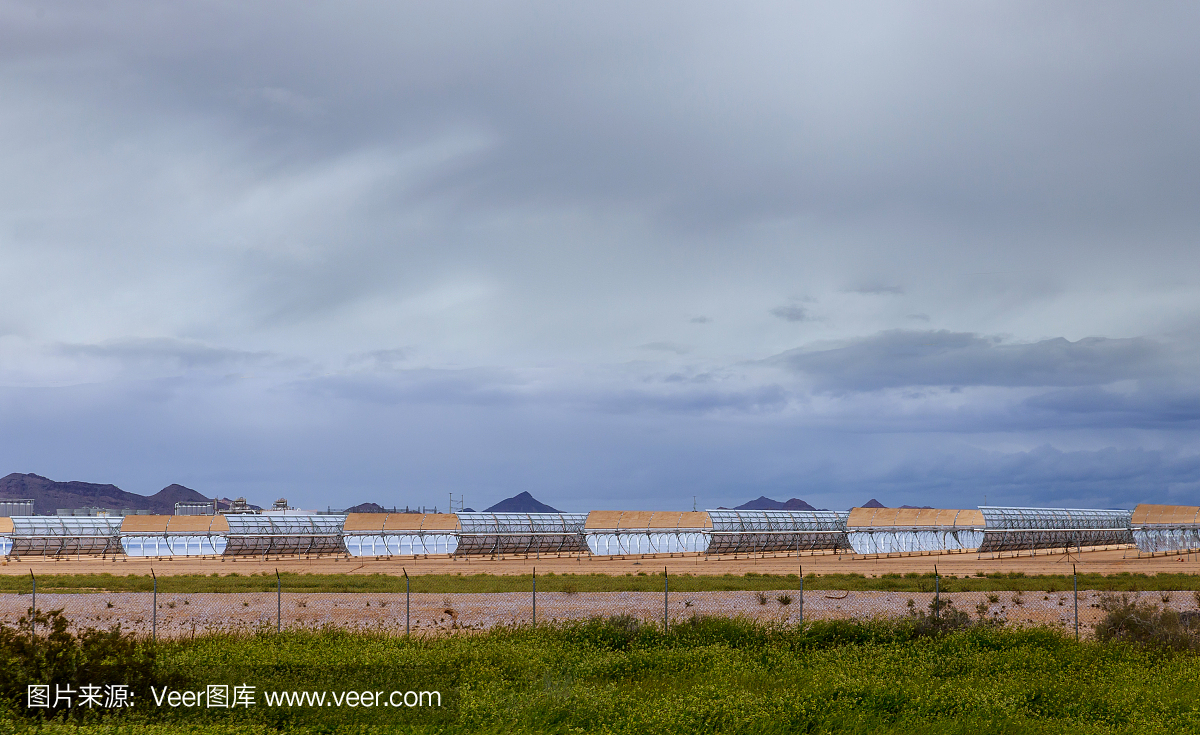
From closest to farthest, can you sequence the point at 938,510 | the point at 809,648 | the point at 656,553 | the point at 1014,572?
the point at 809,648, the point at 1014,572, the point at 656,553, the point at 938,510

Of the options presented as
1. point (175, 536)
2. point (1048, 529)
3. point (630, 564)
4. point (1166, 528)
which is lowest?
point (630, 564)

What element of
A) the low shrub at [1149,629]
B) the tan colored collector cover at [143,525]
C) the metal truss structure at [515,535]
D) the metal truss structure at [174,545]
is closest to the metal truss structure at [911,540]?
the metal truss structure at [515,535]

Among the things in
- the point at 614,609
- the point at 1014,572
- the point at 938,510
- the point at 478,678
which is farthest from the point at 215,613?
the point at 938,510

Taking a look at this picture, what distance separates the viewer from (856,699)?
47.3 feet

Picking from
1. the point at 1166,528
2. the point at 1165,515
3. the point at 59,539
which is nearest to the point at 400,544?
the point at 59,539

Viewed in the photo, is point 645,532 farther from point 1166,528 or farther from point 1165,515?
point 1165,515

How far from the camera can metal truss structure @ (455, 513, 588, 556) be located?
56.1 m

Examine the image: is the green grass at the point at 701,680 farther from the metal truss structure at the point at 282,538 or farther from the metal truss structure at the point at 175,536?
the metal truss structure at the point at 175,536

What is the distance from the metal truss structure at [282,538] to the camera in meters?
57.1

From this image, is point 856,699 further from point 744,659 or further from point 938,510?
point 938,510

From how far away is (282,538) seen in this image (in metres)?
57.4

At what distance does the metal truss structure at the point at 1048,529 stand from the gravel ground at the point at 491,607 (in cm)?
3134

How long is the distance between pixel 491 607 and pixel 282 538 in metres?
32.2

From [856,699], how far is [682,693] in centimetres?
273
